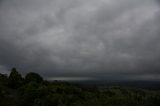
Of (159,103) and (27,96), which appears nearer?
(159,103)

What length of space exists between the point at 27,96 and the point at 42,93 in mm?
2653

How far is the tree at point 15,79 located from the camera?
71.5 m

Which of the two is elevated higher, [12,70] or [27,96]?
[12,70]

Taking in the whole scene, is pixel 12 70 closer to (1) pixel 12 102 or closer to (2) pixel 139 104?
(1) pixel 12 102

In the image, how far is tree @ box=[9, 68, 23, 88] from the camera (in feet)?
235

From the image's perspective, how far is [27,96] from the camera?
144 ft

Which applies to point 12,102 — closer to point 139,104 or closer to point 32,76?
point 139,104

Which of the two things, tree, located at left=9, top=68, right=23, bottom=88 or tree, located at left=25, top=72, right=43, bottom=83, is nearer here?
tree, located at left=9, top=68, right=23, bottom=88

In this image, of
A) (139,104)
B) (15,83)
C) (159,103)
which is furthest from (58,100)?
(15,83)

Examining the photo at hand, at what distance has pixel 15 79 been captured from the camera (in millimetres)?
75312

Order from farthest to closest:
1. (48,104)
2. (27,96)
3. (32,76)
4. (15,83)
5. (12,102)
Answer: (32,76), (15,83), (12,102), (27,96), (48,104)

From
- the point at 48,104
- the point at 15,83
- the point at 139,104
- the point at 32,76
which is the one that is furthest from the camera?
the point at 32,76

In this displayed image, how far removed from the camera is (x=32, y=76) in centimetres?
7681

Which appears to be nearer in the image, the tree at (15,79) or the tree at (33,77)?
the tree at (15,79)
